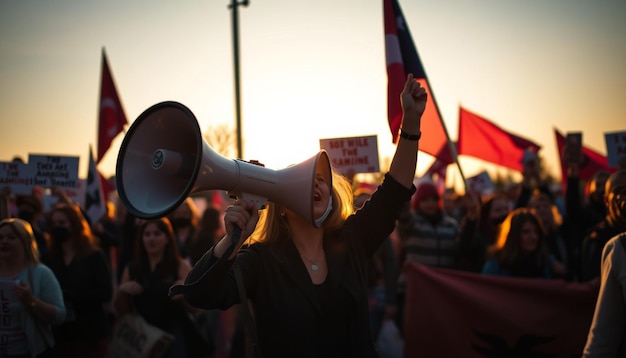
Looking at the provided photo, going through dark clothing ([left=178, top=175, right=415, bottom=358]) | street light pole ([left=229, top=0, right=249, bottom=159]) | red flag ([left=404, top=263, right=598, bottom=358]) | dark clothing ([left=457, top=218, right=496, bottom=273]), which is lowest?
red flag ([left=404, top=263, right=598, bottom=358])

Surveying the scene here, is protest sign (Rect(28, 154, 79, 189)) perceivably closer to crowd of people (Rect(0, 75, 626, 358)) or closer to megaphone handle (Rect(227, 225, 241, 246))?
crowd of people (Rect(0, 75, 626, 358))

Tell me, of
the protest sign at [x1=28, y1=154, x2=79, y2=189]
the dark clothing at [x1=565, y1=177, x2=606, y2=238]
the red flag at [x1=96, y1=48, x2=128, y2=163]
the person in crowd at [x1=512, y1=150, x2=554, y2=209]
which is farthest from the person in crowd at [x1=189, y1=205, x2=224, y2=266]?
the dark clothing at [x1=565, y1=177, x2=606, y2=238]

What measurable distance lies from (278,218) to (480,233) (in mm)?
3792

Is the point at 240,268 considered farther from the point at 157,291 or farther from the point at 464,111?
the point at 464,111

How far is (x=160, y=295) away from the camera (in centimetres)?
500

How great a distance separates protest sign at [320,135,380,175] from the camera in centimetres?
559

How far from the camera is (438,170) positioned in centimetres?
1182

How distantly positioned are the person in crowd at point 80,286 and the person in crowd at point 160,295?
0.20 meters

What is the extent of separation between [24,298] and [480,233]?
3767 millimetres

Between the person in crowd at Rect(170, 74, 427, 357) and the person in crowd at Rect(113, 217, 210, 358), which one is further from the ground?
the person in crowd at Rect(170, 74, 427, 357)

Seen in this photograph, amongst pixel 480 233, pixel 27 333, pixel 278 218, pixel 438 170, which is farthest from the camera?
pixel 438 170

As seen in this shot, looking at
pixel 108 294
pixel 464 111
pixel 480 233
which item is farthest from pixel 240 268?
pixel 464 111

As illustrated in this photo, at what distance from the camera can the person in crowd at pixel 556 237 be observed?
20.1 feet

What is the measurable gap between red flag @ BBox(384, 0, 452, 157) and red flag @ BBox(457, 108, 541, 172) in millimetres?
Answer: 3522
